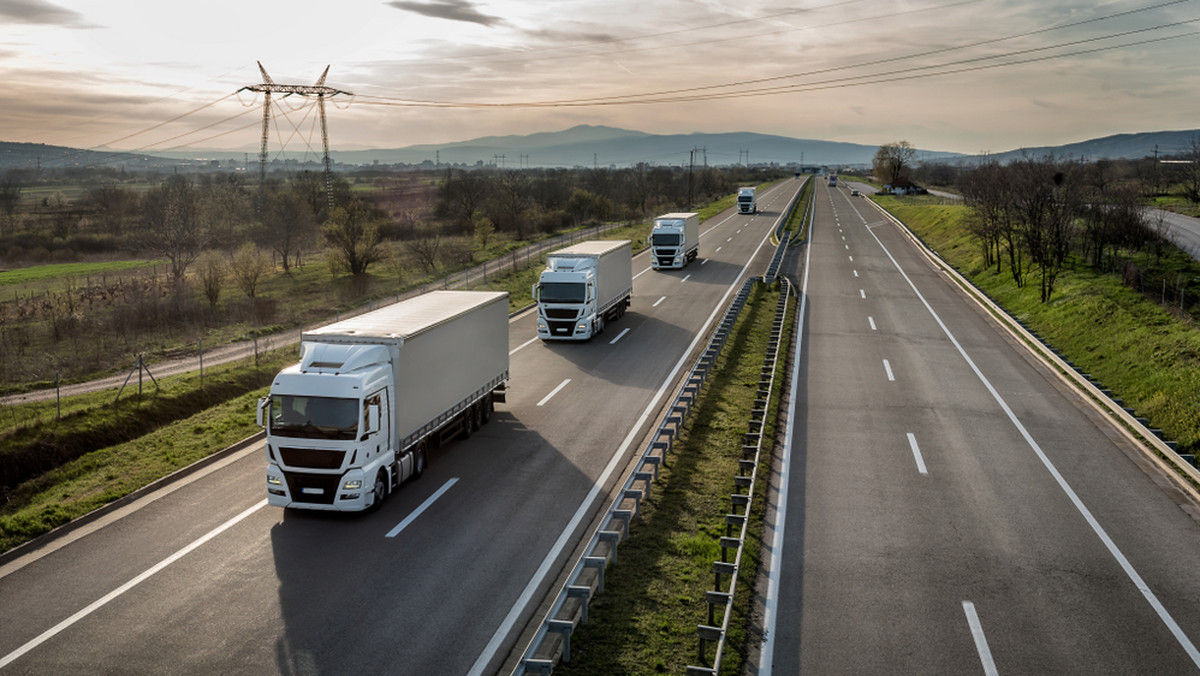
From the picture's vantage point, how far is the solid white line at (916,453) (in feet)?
55.0

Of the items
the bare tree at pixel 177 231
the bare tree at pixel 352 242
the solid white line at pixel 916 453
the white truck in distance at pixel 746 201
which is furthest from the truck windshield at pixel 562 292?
the white truck in distance at pixel 746 201

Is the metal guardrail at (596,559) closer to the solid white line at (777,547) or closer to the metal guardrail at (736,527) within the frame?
the metal guardrail at (736,527)

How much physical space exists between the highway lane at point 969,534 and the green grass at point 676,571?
0.72 meters

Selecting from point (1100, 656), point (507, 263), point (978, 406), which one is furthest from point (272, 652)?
point (507, 263)

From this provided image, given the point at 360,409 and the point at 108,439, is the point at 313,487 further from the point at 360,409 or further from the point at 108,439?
the point at 108,439

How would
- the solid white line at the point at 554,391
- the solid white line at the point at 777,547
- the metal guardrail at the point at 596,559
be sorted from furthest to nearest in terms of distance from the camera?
the solid white line at the point at 554,391 → the solid white line at the point at 777,547 → the metal guardrail at the point at 596,559

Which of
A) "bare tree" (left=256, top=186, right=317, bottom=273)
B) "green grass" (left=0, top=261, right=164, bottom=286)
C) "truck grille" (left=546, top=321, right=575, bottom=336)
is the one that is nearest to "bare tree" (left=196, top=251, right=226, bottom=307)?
"bare tree" (left=256, top=186, right=317, bottom=273)

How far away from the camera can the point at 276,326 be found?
121 feet

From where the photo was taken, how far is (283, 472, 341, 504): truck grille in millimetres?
13805

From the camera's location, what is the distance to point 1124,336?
1027 inches

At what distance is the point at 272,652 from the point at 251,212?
74.8 metres

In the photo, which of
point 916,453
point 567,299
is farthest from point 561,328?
point 916,453

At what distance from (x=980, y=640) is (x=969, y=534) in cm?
370

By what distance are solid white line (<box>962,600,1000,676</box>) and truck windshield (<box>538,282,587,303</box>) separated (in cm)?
1965
